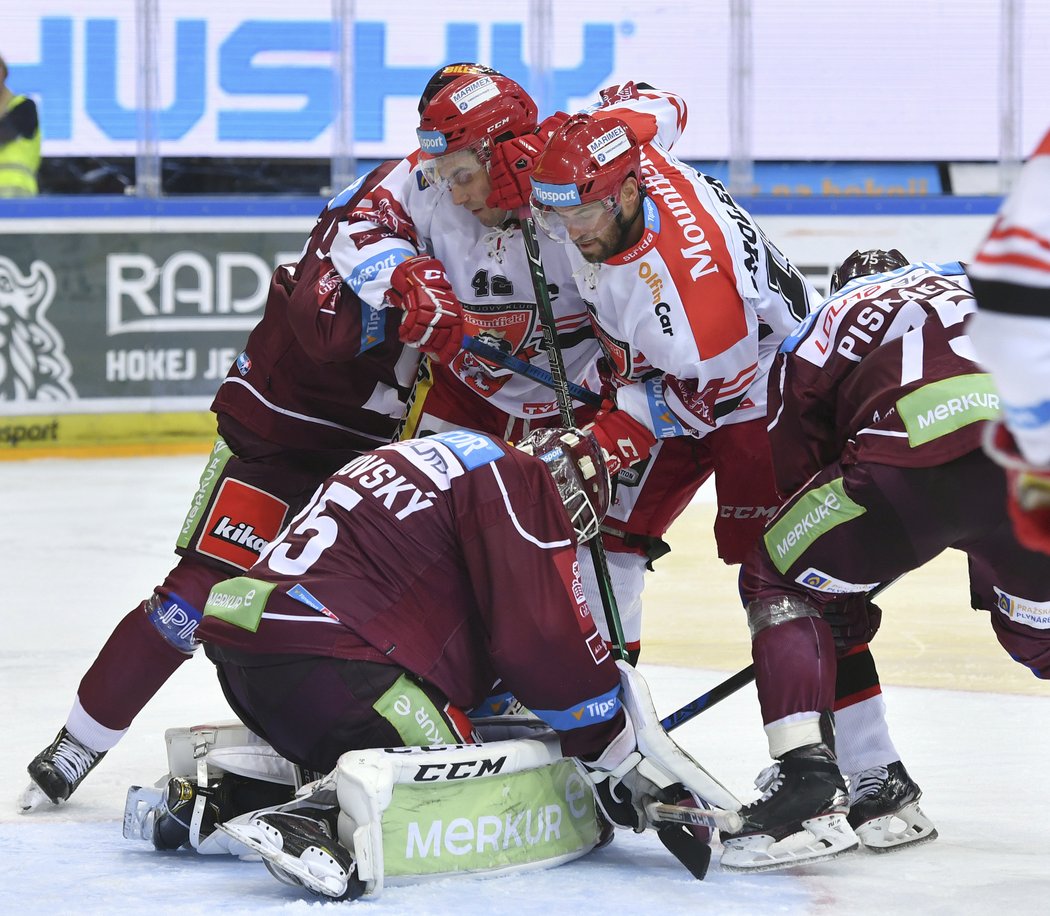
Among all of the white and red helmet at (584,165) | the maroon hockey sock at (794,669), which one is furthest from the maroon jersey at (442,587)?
the white and red helmet at (584,165)

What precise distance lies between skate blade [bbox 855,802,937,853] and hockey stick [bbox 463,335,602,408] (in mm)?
967

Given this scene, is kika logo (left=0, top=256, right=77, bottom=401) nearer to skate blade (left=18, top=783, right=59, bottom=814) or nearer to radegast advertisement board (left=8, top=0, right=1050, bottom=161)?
radegast advertisement board (left=8, top=0, right=1050, bottom=161)

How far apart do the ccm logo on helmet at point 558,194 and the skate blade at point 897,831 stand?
110 centimetres

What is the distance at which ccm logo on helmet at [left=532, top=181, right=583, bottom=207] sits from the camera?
9.25 feet

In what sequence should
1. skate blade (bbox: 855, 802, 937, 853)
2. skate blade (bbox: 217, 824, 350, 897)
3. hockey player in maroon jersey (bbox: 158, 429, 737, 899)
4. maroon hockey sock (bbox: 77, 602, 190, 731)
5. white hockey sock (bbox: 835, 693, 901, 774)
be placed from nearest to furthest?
skate blade (bbox: 217, 824, 350, 897) < hockey player in maroon jersey (bbox: 158, 429, 737, 899) < skate blade (bbox: 855, 802, 937, 853) < white hockey sock (bbox: 835, 693, 901, 774) < maroon hockey sock (bbox: 77, 602, 190, 731)

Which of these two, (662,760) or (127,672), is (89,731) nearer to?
(127,672)

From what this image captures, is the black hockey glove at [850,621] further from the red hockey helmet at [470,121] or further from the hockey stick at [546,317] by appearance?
the red hockey helmet at [470,121]

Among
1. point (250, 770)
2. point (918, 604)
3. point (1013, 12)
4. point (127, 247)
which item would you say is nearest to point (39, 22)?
point (127, 247)

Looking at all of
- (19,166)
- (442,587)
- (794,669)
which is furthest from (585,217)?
(19,166)

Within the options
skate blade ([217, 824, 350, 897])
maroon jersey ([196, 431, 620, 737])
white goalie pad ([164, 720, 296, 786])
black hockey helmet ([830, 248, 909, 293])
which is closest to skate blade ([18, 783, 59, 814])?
white goalie pad ([164, 720, 296, 786])

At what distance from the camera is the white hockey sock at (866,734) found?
288 centimetres

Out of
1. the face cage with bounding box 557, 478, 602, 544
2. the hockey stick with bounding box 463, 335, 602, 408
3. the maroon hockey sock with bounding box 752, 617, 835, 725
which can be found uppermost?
the hockey stick with bounding box 463, 335, 602, 408

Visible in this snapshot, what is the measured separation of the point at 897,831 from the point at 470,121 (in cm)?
141

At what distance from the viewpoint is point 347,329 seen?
323cm
